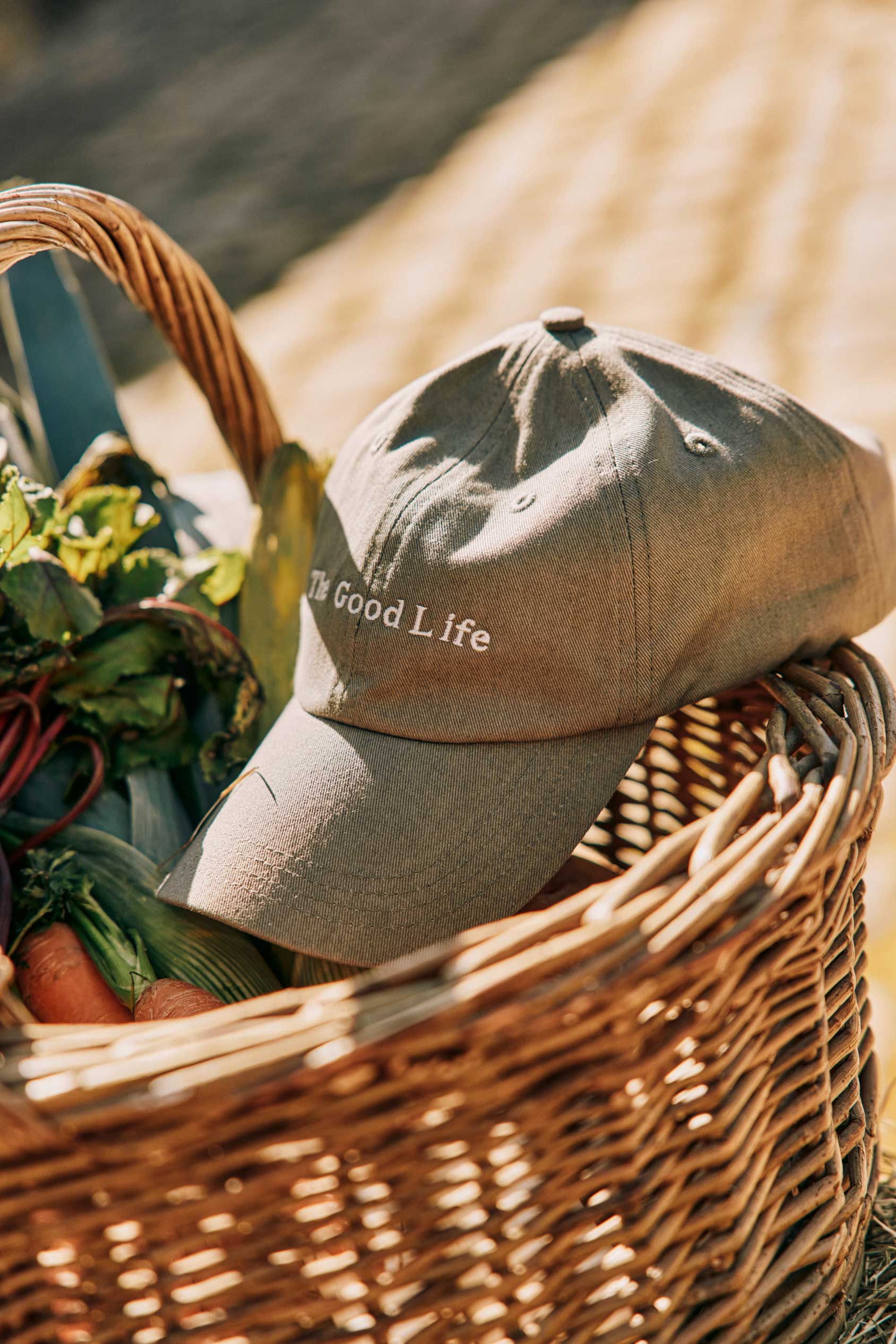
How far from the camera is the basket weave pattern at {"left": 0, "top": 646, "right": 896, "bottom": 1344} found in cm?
40

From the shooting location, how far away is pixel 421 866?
0.63 m

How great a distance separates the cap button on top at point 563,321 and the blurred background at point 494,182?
0.68 metres

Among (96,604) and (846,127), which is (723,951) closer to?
(96,604)

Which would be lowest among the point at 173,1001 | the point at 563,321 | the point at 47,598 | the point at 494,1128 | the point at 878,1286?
the point at 878,1286

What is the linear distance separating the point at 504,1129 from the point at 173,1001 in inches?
12.1

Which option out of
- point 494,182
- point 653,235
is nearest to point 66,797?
point 653,235

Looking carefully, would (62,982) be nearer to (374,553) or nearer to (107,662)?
(107,662)

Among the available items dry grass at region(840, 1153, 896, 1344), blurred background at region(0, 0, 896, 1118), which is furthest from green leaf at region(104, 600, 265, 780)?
blurred background at region(0, 0, 896, 1118)

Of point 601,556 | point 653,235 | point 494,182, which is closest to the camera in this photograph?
point 601,556

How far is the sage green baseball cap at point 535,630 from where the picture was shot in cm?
63

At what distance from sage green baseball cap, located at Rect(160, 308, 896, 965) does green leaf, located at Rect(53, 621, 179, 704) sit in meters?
0.15

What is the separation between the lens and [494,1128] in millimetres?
428

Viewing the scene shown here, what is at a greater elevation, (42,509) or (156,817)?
(42,509)

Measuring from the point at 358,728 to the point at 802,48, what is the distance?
3178 mm
